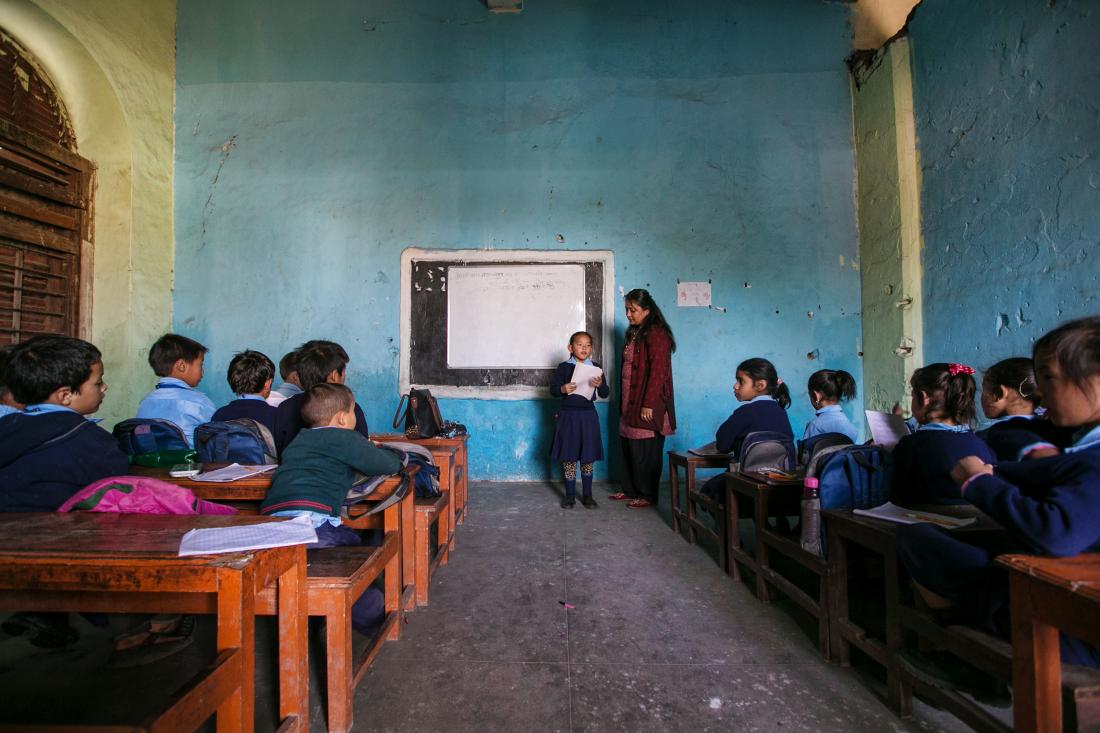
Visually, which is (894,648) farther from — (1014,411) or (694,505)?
(694,505)

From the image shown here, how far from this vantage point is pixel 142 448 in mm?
1932

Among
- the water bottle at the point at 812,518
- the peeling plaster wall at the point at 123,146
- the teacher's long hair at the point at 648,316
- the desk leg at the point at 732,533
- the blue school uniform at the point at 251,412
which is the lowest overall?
the desk leg at the point at 732,533

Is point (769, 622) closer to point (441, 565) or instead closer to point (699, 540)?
point (699, 540)

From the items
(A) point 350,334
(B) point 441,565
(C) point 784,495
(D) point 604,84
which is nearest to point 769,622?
(C) point 784,495

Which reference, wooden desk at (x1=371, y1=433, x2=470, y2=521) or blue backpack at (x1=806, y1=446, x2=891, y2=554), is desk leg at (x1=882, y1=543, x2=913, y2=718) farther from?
wooden desk at (x1=371, y1=433, x2=470, y2=521)

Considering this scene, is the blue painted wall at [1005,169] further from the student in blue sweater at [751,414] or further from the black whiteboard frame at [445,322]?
the black whiteboard frame at [445,322]

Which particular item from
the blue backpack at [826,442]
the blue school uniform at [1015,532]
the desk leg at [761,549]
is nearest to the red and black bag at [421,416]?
the desk leg at [761,549]

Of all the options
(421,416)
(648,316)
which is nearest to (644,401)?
(648,316)

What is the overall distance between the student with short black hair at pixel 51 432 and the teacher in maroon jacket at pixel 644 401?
2698mm

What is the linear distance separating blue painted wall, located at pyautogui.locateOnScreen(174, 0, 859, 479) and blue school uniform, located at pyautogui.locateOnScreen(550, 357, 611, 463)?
692mm

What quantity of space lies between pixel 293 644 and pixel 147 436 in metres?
1.37

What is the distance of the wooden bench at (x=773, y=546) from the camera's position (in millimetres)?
1561

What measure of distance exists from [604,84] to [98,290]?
4.31m

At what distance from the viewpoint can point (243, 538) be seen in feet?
3.08
